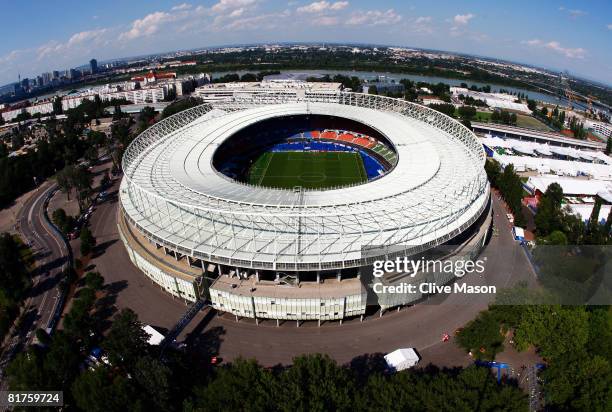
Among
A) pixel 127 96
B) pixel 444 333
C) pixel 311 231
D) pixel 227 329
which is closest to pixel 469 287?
pixel 444 333

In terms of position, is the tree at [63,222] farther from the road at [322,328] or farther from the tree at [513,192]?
the tree at [513,192]

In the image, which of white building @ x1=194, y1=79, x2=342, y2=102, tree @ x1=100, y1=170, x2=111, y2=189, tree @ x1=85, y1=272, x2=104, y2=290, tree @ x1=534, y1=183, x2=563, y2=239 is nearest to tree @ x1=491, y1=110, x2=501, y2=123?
white building @ x1=194, y1=79, x2=342, y2=102

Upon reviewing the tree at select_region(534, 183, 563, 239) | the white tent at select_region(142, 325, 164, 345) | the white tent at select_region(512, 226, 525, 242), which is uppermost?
the tree at select_region(534, 183, 563, 239)

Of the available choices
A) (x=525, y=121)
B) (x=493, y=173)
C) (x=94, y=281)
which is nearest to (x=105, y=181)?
(x=94, y=281)

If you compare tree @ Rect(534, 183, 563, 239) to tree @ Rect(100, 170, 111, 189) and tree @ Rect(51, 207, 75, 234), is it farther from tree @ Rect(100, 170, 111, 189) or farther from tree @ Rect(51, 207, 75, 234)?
tree @ Rect(100, 170, 111, 189)

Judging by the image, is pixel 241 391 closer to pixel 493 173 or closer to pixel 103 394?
pixel 103 394

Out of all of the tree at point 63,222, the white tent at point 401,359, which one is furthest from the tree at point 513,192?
the tree at point 63,222
